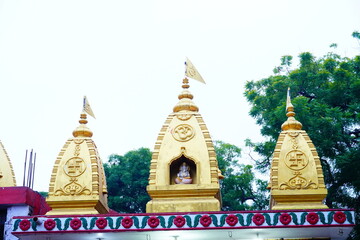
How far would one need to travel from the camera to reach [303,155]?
13.6m

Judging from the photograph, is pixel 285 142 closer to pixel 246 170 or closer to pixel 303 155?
pixel 303 155

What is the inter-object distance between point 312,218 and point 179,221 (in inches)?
113

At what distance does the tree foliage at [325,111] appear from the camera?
65.2ft

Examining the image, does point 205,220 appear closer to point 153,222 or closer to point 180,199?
point 153,222

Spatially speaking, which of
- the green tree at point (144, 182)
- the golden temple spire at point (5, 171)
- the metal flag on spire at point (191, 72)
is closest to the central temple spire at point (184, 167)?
the metal flag on spire at point (191, 72)

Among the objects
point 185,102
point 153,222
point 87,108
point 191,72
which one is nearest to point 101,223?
point 153,222

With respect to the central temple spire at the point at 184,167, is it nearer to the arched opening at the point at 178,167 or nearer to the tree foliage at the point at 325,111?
the arched opening at the point at 178,167

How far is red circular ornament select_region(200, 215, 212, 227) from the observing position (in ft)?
39.0

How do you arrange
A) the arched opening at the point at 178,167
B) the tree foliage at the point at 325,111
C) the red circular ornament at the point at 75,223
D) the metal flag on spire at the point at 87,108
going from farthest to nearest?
1. the tree foliage at the point at 325,111
2. the metal flag on spire at the point at 87,108
3. the arched opening at the point at 178,167
4. the red circular ornament at the point at 75,223

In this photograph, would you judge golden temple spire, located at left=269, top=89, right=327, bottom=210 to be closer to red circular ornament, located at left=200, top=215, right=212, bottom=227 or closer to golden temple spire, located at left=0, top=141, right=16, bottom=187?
red circular ornament, located at left=200, top=215, right=212, bottom=227

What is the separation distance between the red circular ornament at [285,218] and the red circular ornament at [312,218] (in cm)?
40

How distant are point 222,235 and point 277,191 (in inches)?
69.7

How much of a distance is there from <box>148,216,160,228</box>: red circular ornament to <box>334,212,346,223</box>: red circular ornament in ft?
12.6

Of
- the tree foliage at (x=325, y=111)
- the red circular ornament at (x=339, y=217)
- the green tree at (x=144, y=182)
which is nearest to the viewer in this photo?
the red circular ornament at (x=339, y=217)
